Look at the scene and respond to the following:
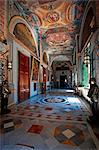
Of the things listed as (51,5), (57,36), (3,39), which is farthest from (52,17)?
(3,39)

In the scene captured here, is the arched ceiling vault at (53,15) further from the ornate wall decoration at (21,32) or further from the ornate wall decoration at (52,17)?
the ornate wall decoration at (21,32)

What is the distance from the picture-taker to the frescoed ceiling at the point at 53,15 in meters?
6.66

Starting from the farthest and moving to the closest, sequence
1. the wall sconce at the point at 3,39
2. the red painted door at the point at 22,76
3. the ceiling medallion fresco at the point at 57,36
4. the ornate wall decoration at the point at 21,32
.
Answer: the ceiling medallion fresco at the point at 57,36, the red painted door at the point at 22,76, the ornate wall decoration at the point at 21,32, the wall sconce at the point at 3,39

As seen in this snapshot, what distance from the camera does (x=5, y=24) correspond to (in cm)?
529

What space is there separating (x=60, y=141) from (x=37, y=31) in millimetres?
9781

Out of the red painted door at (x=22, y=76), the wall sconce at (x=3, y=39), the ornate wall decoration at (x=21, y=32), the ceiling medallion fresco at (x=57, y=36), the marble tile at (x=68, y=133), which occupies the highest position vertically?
the ceiling medallion fresco at (x=57, y=36)

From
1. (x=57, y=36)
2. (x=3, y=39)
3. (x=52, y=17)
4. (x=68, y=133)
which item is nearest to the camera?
(x=68, y=133)

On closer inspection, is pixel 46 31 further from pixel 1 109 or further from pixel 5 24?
pixel 1 109

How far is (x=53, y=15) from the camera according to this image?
789 cm

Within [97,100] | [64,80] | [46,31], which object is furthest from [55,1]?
[64,80]

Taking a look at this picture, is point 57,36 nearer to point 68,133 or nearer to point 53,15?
point 53,15

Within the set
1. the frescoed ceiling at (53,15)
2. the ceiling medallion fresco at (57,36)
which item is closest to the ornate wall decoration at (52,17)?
the frescoed ceiling at (53,15)

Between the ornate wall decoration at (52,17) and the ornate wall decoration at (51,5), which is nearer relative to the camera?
the ornate wall decoration at (51,5)

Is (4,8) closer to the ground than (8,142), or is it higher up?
higher up
